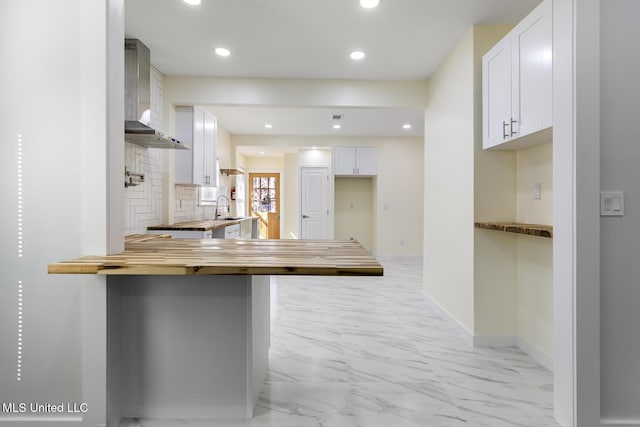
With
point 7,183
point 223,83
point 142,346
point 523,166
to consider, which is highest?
point 223,83

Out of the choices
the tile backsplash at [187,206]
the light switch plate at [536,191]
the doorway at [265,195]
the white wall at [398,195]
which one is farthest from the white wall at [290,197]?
the light switch plate at [536,191]

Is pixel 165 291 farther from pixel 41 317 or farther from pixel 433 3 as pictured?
pixel 433 3

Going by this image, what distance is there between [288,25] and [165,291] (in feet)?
7.43

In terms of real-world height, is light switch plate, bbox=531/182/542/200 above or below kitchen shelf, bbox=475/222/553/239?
above

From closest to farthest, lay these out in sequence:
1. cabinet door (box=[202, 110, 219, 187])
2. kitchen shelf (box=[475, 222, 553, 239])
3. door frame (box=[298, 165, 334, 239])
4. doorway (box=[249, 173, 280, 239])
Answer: kitchen shelf (box=[475, 222, 553, 239]) → cabinet door (box=[202, 110, 219, 187]) → door frame (box=[298, 165, 334, 239]) → doorway (box=[249, 173, 280, 239])

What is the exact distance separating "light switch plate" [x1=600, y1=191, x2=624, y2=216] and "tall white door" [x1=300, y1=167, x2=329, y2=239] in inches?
234

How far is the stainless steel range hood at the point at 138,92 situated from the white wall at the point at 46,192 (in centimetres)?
108

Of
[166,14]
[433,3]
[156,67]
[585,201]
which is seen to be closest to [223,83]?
[156,67]

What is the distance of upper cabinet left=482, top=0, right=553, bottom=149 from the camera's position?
204 cm

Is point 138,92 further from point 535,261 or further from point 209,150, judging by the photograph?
point 535,261

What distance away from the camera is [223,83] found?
154 inches

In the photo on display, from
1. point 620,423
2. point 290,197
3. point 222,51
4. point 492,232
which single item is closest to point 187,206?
point 222,51

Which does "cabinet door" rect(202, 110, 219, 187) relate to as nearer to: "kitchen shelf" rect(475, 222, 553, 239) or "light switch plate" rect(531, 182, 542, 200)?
"kitchen shelf" rect(475, 222, 553, 239)

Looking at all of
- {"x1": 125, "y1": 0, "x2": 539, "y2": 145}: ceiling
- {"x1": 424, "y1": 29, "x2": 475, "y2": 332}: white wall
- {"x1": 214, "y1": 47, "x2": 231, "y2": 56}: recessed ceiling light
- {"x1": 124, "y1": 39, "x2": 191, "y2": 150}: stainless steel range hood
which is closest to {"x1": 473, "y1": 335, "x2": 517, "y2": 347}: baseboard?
{"x1": 424, "y1": 29, "x2": 475, "y2": 332}: white wall
